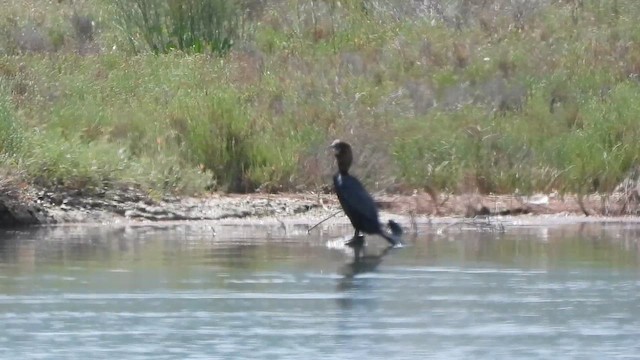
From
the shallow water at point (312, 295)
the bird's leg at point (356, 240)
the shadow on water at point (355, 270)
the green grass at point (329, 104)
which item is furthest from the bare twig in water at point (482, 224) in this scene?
the shadow on water at point (355, 270)

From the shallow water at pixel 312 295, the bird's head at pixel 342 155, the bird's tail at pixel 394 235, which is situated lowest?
the shallow water at pixel 312 295

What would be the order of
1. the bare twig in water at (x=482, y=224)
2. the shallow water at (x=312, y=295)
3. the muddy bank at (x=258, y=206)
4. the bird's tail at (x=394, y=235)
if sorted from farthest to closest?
the muddy bank at (x=258, y=206) → the bare twig in water at (x=482, y=224) → the bird's tail at (x=394, y=235) → the shallow water at (x=312, y=295)

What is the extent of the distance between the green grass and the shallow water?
75.7 inches

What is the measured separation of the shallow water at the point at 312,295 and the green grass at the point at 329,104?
6.31 feet

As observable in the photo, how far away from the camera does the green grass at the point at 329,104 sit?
18.2 metres

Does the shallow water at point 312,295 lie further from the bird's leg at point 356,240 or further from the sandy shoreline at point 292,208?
the sandy shoreline at point 292,208

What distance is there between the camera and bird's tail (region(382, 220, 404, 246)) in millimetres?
15016

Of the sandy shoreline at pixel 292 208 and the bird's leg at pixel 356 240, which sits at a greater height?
the sandy shoreline at pixel 292 208

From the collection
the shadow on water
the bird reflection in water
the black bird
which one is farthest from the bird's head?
the shadow on water

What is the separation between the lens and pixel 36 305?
11375 millimetres

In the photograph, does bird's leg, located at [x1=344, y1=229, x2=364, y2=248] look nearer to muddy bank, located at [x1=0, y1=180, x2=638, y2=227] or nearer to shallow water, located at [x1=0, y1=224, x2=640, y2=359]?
shallow water, located at [x1=0, y1=224, x2=640, y2=359]

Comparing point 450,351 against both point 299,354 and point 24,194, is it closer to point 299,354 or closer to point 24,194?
point 299,354

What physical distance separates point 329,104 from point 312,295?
27.7 feet

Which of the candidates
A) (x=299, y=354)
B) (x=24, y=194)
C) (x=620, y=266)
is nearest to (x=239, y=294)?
(x=299, y=354)
